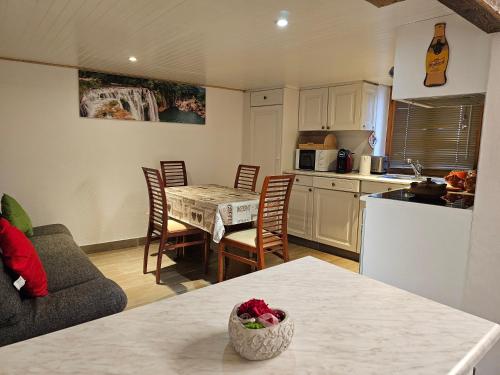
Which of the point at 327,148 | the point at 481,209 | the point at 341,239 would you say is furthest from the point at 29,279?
the point at 327,148

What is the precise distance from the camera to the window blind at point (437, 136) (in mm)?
3588

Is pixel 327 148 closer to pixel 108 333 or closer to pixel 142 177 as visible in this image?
pixel 142 177

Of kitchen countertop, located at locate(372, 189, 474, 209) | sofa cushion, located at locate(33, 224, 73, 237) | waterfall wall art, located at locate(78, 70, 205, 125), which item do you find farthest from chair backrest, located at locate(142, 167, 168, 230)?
kitchen countertop, located at locate(372, 189, 474, 209)

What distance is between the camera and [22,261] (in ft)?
5.43

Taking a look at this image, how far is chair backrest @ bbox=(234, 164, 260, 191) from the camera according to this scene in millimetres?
4182

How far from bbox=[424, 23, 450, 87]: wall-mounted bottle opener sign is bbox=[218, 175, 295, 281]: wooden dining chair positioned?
124 cm

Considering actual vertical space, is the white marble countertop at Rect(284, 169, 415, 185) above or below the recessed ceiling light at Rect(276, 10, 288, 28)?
below

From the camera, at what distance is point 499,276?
1.67m

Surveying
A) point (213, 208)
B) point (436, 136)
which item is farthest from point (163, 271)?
point (436, 136)

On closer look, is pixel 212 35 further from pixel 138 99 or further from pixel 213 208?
pixel 138 99

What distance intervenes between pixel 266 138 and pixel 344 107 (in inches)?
44.4

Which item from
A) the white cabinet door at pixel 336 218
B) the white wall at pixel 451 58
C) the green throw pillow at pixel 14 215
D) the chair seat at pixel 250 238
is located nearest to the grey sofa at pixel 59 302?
the green throw pillow at pixel 14 215

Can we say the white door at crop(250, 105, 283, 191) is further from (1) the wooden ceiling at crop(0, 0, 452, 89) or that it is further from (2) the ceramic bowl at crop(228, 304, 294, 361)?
(2) the ceramic bowl at crop(228, 304, 294, 361)

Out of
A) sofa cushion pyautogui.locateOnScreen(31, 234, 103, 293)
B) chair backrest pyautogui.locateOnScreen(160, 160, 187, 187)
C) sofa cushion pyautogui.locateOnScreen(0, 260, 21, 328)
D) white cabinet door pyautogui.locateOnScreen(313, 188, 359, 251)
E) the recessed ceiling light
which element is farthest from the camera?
chair backrest pyautogui.locateOnScreen(160, 160, 187, 187)
